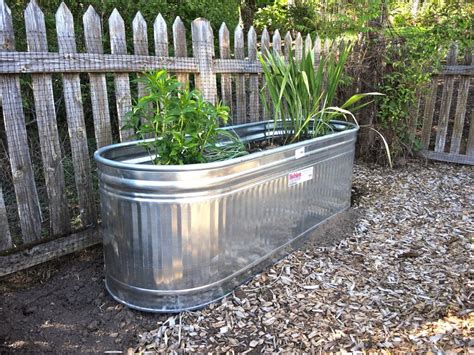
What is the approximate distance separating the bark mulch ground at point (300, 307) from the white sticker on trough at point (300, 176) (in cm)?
47

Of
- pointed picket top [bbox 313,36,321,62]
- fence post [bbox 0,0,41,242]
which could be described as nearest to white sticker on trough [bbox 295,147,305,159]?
fence post [bbox 0,0,41,242]

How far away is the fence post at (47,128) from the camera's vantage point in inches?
77.1

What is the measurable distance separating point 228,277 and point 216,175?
577 millimetres

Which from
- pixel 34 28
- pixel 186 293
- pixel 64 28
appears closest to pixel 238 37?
pixel 64 28

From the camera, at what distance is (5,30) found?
1.89 m

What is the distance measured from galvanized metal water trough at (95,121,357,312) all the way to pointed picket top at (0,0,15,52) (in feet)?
2.20

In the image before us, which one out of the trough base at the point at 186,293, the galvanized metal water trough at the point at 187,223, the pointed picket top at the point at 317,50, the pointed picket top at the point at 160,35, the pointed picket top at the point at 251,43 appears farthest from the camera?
the pointed picket top at the point at 317,50

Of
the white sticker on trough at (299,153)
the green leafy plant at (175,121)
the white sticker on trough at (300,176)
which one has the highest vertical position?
the green leafy plant at (175,121)

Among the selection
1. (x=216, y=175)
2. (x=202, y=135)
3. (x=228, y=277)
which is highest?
(x=202, y=135)

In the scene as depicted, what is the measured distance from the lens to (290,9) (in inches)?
246

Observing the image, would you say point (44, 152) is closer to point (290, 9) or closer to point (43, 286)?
point (43, 286)

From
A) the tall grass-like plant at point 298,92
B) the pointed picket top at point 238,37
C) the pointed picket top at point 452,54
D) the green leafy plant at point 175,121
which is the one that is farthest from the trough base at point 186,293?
the pointed picket top at point 452,54

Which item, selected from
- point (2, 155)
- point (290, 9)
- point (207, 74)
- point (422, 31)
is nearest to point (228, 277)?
point (207, 74)

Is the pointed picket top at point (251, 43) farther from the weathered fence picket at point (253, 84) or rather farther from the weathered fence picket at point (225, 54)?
the weathered fence picket at point (225, 54)
